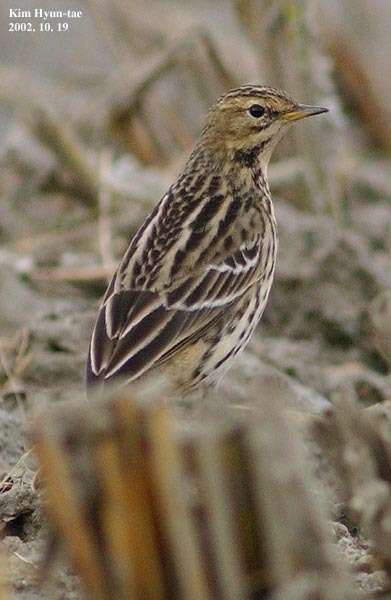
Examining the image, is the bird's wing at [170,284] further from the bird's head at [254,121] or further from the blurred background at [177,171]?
the blurred background at [177,171]

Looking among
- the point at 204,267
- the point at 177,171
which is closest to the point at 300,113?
the point at 204,267

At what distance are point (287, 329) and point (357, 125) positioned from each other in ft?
9.28

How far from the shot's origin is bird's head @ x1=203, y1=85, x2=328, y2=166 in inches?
237

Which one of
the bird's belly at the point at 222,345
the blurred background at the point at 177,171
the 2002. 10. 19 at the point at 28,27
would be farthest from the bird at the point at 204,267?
the 2002. 10. 19 at the point at 28,27

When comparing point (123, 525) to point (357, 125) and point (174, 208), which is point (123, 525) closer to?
point (174, 208)

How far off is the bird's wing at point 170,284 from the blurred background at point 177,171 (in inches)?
15.5

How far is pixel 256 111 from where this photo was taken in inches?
238

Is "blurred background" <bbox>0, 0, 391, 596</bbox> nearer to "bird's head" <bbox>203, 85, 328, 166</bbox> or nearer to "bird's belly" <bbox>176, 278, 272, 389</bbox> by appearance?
"bird's belly" <bbox>176, 278, 272, 389</bbox>

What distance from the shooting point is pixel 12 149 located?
873cm

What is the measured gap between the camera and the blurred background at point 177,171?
644 cm

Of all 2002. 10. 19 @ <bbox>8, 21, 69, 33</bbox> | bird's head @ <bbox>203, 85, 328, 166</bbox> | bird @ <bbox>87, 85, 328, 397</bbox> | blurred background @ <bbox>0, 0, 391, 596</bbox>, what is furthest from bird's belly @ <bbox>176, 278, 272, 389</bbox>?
2002. 10. 19 @ <bbox>8, 21, 69, 33</bbox>

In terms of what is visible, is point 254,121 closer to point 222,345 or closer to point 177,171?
point 222,345

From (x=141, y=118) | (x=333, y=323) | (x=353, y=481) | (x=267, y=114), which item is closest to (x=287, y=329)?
(x=333, y=323)

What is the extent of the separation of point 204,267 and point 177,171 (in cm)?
277
